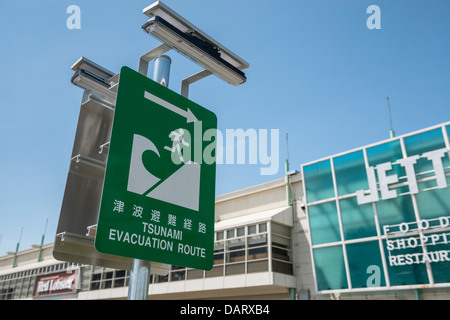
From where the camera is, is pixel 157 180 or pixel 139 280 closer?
pixel 139 280

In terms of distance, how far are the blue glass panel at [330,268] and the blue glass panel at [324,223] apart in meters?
0.51

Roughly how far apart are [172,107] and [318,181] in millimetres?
17568

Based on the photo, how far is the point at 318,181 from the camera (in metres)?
20.6

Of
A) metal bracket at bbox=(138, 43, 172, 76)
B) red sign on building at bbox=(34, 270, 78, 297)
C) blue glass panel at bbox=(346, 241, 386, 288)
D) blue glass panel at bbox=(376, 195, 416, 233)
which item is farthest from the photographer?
red sign on building at bbox=(34, 270, 78, 297)

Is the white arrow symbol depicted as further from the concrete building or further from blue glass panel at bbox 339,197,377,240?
the concrete building

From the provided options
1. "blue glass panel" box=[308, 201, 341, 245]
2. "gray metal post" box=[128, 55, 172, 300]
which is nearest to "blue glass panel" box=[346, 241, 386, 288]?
"blue glass panel" box=[308, 201, 341, 245]

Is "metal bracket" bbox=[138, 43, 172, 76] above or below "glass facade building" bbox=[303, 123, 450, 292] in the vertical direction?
below

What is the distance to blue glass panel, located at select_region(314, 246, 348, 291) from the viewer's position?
1841cm

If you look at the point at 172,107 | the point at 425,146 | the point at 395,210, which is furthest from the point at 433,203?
the point at 172,107

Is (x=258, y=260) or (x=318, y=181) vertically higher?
(x=318, y=181)

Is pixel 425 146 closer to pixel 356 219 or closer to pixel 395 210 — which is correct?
pixel 395 210

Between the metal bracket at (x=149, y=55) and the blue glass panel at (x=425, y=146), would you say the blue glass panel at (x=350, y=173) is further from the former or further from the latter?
the metal bracket at (x=149, y=55)
